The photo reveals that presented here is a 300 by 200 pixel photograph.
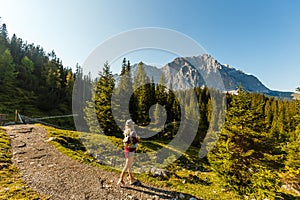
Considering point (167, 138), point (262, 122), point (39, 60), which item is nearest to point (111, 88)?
point (262, 122)

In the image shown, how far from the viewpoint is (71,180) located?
7348mm

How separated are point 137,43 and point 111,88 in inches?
329

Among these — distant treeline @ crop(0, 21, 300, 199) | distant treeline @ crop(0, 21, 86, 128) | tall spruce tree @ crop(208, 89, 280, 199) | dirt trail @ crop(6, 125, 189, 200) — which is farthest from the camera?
distant treeline @ crop(0, 21, 86, 128)

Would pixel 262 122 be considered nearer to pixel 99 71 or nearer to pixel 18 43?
pixel 99 71

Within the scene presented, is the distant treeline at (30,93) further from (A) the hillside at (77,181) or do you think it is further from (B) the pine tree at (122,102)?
(A) the hillside at (77,181)

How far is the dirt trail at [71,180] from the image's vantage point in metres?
6.36

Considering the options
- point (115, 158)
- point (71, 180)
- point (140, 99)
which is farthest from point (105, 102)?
point (71, 180)

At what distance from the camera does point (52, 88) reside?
59.2 metres

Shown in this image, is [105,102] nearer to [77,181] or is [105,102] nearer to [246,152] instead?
[77,181]

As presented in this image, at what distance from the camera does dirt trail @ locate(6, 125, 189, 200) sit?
636 cm

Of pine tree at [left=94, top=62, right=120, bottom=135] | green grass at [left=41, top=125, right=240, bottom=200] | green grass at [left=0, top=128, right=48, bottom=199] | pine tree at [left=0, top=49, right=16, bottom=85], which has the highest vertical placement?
pine tree at [left=0, top=49, right=16, bottom=85]

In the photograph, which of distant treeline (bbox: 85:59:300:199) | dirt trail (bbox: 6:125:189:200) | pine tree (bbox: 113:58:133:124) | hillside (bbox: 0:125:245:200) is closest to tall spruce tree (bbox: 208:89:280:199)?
distant treeline (bbox: 85:59:300:199)

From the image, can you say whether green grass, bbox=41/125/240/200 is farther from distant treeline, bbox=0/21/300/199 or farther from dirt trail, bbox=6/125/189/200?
distant treeline, bbox=0/21/300/199

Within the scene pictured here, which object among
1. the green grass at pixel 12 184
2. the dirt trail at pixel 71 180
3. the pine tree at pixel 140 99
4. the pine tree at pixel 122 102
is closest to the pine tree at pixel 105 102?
the pine tree at pixel 122 102
